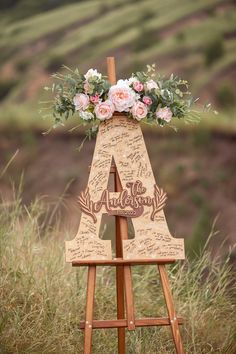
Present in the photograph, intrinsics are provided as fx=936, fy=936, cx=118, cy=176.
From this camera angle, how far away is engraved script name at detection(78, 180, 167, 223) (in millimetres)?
4719

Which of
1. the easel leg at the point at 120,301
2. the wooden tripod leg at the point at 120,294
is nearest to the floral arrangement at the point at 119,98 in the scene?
the wooden tripod leg at the point at 120,294

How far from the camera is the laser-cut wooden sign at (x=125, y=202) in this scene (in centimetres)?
467

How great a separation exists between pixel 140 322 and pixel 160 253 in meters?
0.36

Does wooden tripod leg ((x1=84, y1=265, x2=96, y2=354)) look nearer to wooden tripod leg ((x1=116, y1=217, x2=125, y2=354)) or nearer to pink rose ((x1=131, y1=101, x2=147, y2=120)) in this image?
wooden tripod leg ((x1=116, y1=217, x2=125, y2=354))

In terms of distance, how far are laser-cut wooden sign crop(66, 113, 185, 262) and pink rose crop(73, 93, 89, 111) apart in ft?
0.42

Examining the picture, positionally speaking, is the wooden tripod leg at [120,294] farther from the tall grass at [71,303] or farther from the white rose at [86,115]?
the white rose at [86,115]

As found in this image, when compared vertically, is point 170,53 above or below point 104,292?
above

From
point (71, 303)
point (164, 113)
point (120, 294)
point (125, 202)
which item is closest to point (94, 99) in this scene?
point (164, 113)

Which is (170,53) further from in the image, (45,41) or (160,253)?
(160,253)

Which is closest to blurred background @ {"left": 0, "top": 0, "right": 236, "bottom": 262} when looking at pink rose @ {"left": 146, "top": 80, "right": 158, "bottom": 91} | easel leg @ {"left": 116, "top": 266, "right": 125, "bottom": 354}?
easel leg @ {"left": 116, "top": 266, "right": 125, "bottom": 354}

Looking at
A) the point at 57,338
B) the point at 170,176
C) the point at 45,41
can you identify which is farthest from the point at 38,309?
the point at 45,41

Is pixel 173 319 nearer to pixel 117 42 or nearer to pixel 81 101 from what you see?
pixel 81 101

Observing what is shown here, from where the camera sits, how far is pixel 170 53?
13547 mm

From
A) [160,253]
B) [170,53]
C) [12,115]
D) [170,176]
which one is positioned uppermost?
[170,53]
